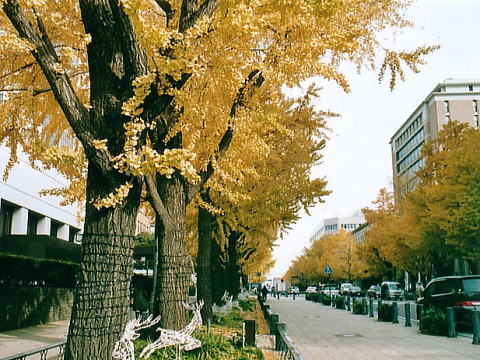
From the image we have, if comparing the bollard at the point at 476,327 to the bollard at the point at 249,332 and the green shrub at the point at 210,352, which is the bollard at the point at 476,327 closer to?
the bollard at the point at 249,332

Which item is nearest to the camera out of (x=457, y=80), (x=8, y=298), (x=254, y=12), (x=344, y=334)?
(x=254, y=12)

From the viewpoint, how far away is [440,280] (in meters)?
18.4

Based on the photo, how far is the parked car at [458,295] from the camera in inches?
627

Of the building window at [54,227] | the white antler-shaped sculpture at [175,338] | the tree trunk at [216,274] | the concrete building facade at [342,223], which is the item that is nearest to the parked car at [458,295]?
the tree trunk at [216,274]

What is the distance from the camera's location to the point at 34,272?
55.3 ft

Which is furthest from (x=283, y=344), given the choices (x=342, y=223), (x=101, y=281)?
(x=342, y=223)

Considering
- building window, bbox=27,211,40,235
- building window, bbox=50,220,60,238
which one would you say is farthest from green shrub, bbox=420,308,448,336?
building window, bbox=50,220,60,238

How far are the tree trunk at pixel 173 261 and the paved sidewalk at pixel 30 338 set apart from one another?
3.76 m

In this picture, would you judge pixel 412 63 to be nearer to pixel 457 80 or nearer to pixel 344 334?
pixel 344 334

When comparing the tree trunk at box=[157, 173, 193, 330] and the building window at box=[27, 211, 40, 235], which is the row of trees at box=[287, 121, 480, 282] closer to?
the building window at box=[27, 211, 40, 235]

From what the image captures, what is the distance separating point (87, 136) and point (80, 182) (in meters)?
6.19

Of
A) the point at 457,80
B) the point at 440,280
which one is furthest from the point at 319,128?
the point at 457,80

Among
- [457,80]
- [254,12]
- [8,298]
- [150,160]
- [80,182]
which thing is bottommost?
[8,298]

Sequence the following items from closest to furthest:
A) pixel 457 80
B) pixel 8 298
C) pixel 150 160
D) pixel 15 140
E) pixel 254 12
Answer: pixel 150 160
pixel 254 12
pixel 15 140
pixel 8 298
pixel 457 80
